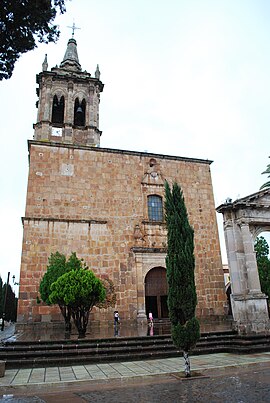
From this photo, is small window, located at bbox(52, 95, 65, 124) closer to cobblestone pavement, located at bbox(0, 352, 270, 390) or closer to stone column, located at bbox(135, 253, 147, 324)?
stone column, located at bbox(135, 253, 147, 324)

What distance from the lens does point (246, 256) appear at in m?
13.8

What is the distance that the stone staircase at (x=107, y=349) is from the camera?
31.0 feet

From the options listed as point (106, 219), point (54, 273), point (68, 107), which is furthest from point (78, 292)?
point (68, 107)

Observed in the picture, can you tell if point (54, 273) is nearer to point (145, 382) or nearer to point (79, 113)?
point (145, 382)

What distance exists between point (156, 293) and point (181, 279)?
12077 mm

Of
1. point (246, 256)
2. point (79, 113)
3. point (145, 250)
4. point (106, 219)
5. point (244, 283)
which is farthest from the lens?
point (79, 113)

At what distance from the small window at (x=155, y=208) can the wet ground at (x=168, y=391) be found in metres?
14.1

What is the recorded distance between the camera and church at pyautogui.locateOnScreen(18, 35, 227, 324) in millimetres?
18250

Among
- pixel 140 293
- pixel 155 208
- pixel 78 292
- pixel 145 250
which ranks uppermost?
pixel 155 208

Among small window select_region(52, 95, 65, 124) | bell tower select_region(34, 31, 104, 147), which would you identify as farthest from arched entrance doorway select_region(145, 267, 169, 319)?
small window select_region(52, 95, 65, 124)

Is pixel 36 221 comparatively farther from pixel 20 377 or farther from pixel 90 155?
pixel 20 377

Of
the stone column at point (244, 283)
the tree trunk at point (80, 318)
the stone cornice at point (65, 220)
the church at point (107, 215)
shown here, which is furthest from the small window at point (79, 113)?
the tree trunk at point (80, 318)

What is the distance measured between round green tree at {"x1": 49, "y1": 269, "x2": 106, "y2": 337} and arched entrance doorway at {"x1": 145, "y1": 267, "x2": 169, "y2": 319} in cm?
695

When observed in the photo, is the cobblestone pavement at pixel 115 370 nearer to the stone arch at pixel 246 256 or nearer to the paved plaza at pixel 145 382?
the paved plaza at pixel 145 382
